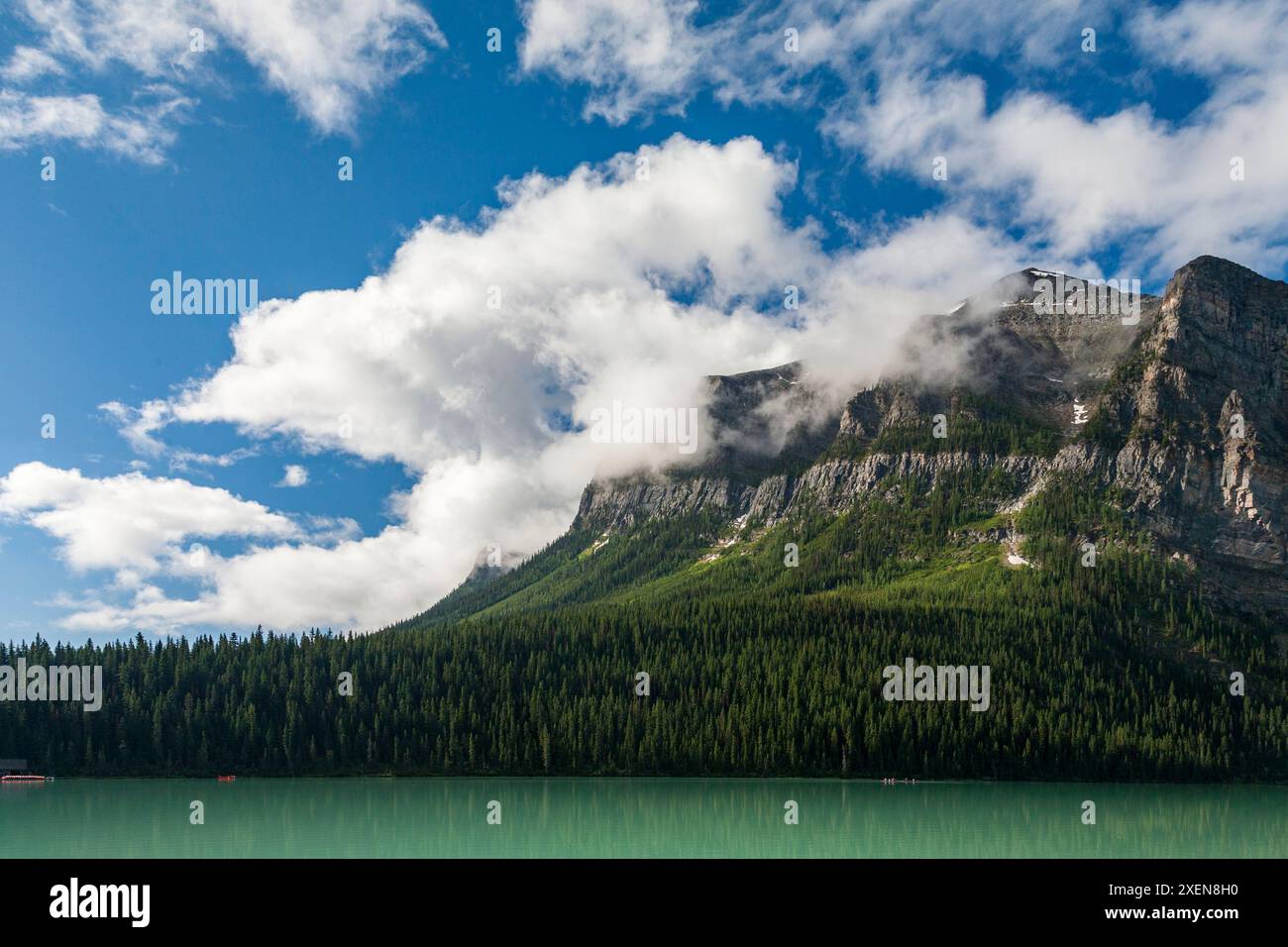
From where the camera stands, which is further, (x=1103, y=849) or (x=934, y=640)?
(x=934, y=640)

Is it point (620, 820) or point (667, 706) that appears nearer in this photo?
point (620, 820)

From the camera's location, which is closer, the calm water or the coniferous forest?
the calm water

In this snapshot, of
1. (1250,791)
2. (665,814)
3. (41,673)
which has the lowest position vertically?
(1250,791)

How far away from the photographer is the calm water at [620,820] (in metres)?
67.9

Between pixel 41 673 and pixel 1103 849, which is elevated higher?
pixel 41 673

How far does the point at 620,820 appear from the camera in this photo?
85.4 metres

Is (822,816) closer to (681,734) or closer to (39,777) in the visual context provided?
(681,734)

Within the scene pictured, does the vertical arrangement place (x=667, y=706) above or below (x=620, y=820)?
above

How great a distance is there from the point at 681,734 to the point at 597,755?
12.6 m

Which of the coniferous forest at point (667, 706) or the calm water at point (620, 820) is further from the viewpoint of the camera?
the coniferous forest at point (667, 706)

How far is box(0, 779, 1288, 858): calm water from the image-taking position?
67875 millimetres
